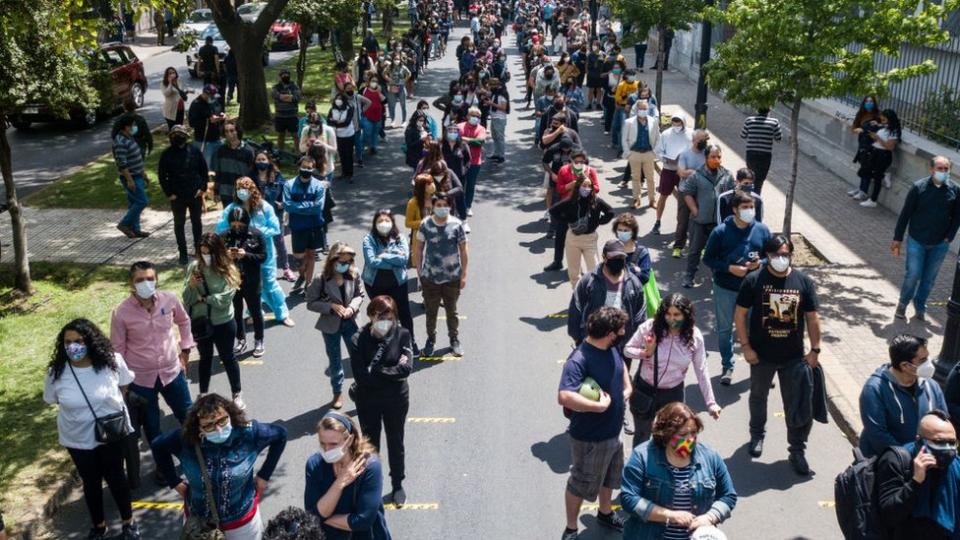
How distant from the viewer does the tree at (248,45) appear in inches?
773

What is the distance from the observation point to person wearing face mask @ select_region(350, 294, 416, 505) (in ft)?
22.4

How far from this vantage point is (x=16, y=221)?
1085 centimetres

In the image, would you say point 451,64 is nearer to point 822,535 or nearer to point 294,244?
point 294,244

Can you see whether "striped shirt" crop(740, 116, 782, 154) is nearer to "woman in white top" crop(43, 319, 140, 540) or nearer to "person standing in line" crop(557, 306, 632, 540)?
"person standing in line" crop(557, 306, 632, 540)

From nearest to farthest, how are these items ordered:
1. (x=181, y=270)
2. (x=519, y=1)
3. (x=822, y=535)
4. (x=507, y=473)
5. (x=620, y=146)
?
(x=822, y=535) → (x=507, y=473) → (x=181, y=270) → (x=620, y=146) → (x=519, y=1)

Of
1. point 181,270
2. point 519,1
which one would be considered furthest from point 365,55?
point 519,1

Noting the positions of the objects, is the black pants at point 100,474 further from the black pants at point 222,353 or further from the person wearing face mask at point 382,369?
the black pants at point 222,353

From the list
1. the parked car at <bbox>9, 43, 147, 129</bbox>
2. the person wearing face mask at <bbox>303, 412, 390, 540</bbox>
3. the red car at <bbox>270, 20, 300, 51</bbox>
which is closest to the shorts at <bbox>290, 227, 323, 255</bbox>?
the person wearing face mask at <bbox>303, 412, 390, 540</bbox>

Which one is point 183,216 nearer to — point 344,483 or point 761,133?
point 344,483

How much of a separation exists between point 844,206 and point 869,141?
3.62ft

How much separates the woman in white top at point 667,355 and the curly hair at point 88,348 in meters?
3.77

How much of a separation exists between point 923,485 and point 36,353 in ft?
28.2

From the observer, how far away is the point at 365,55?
25.6 m

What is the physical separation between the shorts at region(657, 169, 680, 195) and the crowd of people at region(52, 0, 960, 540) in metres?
0.03
